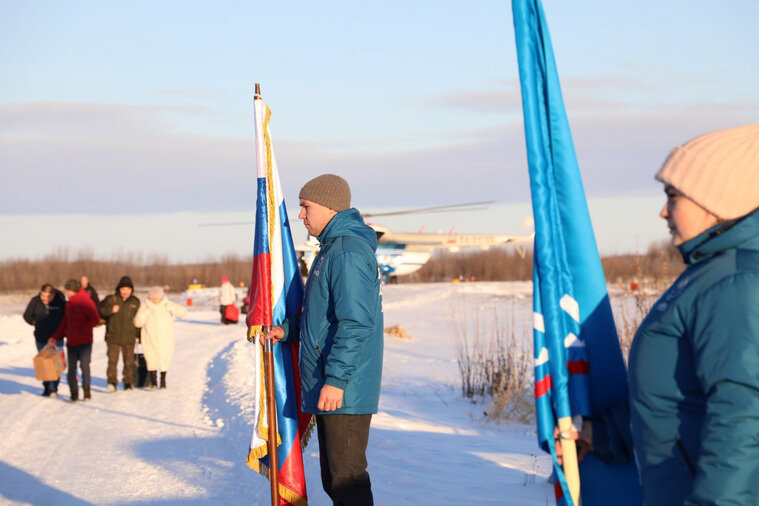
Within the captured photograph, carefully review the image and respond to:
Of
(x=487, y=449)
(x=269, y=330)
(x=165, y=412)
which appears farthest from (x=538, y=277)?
(x=165, y=412)

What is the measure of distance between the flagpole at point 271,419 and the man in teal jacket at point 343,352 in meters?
0.61

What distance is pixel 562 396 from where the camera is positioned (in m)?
2.98

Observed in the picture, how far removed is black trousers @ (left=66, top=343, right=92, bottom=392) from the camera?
44.3 feet

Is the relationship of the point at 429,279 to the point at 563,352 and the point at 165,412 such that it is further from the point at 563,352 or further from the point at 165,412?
the point at 563,352

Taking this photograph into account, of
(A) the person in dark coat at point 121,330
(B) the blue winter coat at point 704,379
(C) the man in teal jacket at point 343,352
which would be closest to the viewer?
(B) the blue winter coat at point 704,379

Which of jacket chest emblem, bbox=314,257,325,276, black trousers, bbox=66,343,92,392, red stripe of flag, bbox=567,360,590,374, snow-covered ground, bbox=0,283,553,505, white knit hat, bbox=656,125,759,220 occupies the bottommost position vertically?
snow-covered ground, bbox=0,283,553,505

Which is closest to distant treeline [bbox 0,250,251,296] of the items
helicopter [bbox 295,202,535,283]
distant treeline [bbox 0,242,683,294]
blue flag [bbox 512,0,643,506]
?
A: distant treeline [bbox 0,242,683,294]

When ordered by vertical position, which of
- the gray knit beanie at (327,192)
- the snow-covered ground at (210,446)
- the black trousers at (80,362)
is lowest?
the snow-covered ground at (210,446)

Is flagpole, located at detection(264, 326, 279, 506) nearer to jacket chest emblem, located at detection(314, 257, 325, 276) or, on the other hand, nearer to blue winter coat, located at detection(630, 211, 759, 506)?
jacket chest emblem, located at detection(314, 257, 325, 276)

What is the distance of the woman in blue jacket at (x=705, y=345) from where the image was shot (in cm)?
238

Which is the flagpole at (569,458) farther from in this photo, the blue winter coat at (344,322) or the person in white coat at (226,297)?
the person in white coat at (226,297)

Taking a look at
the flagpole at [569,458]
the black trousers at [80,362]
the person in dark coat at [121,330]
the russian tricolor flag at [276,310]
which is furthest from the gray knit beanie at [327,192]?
the person in dark coat at [121,330]

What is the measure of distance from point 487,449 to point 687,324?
22.3ft

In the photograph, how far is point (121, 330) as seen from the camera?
15125 mm
